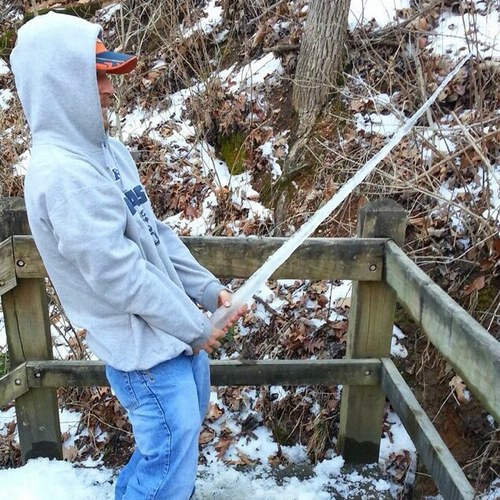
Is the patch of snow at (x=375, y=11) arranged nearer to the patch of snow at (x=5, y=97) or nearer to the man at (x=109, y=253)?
the man at (x=109, y=253)

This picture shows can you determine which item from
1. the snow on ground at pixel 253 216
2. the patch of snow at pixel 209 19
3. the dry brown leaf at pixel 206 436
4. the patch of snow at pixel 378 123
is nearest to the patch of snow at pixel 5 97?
the snow on ground at pixel 253 216

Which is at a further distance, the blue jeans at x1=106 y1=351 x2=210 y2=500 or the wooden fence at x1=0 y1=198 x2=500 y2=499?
the wooden fence at x1=0 y1=198 x2=500 y2=499

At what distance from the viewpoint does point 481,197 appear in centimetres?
412

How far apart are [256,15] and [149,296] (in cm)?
593

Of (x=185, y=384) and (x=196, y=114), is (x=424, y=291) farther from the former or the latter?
(x=196, y=114)

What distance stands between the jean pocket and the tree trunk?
4.01m

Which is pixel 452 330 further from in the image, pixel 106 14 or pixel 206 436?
pixel 106 14

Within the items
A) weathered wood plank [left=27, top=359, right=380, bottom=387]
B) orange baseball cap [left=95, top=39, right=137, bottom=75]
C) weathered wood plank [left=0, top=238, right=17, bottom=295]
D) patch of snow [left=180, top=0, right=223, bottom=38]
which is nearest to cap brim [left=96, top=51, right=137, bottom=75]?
orange baseball cap [left=95, top=39, right=137, bottom=75]

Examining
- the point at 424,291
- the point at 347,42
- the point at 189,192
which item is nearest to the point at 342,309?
the point at 424,291

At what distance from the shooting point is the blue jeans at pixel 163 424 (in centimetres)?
195

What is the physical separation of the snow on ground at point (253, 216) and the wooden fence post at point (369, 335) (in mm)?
159

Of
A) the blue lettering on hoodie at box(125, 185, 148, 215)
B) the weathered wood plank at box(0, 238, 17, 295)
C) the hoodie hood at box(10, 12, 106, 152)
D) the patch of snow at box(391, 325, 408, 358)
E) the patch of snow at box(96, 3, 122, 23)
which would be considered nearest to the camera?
the hoodie hood at box(10, 12, 106, 152)

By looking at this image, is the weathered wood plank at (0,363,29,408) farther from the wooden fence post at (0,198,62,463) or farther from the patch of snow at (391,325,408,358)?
the patch of snow at (391,325,408,358)

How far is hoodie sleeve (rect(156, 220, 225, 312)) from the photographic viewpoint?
7.36 ft
